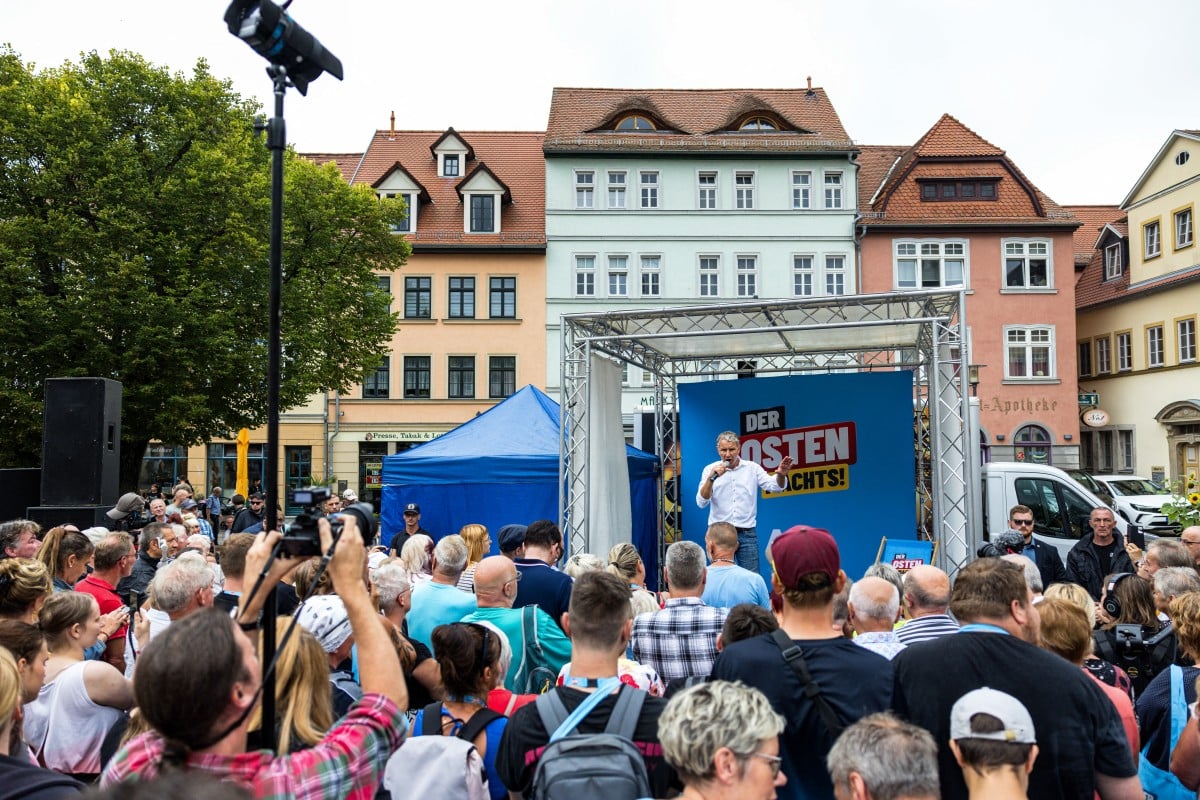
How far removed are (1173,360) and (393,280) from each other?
24844 millimetres

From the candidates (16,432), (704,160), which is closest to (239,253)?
(16,432)

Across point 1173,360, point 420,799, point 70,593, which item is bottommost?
point 420,799

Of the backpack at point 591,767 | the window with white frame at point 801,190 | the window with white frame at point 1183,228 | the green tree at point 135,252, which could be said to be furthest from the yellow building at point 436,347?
the backpack at point 591,767

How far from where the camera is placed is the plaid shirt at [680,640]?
4.06 metres

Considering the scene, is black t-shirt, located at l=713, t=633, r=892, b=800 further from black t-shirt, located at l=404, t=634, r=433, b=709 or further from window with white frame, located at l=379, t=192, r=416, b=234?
window with white frame, located at l=379, t=192, r=416, b=234

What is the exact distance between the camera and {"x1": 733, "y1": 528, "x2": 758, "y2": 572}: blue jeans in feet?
33.3

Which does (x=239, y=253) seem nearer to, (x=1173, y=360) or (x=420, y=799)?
(x=420, y=799)

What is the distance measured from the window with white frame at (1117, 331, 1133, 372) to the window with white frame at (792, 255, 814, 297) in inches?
420

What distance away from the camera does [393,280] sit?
31781mm

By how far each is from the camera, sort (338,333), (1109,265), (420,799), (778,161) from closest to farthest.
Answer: (420,799) → (338,333) → (778,161) → (1109,265)

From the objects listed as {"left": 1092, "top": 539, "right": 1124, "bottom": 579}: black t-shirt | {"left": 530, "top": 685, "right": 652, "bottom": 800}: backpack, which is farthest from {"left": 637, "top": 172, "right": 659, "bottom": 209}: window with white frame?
{"left": 530, "top": 685, "right": 652, "bottom": 800}: backpack

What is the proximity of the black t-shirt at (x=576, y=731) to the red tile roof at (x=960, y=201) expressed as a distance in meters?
29.8

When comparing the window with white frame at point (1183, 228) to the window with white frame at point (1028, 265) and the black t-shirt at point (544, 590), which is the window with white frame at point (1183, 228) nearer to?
the window with white frame at point (1028, 265)

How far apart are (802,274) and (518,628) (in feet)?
92.0
